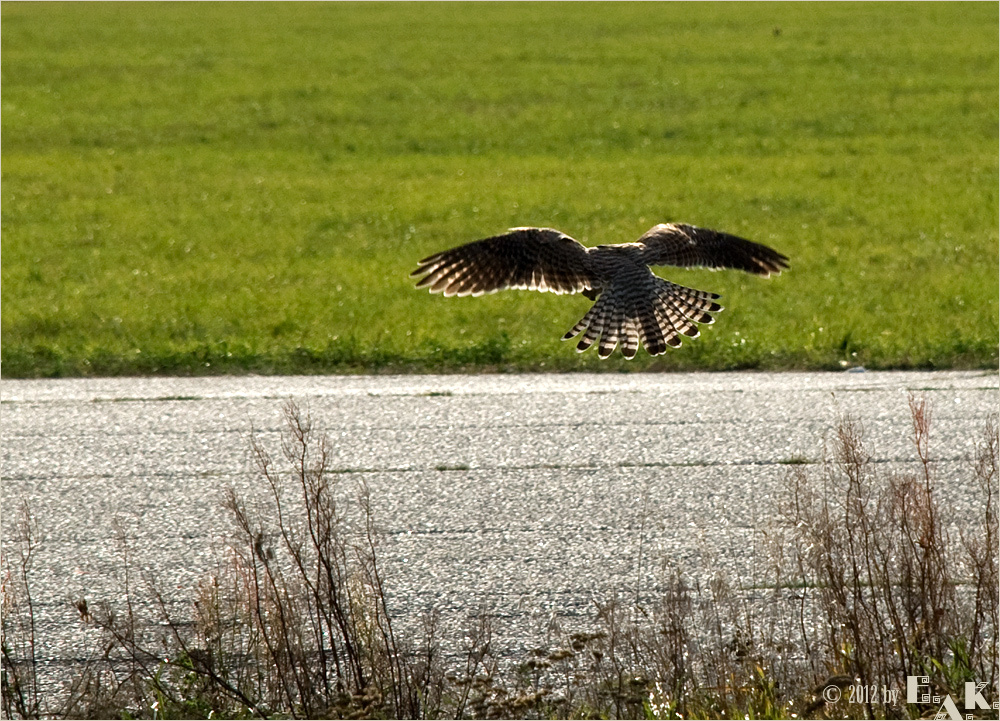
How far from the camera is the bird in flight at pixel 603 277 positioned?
17.4 ft

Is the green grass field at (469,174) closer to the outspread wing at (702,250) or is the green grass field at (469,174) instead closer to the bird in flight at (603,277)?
the outspread wing at (702,250)

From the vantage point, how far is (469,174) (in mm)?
20344

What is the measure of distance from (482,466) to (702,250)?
132 inches

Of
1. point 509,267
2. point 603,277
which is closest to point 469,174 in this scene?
point 509,267

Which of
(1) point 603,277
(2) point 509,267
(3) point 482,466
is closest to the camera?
(1) point 603,277

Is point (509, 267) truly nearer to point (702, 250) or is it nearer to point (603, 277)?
point (603, 277)

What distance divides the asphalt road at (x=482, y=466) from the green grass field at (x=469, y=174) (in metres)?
0.81

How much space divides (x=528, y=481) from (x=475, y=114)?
16.1 m

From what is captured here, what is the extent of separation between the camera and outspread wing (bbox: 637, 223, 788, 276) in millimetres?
5699

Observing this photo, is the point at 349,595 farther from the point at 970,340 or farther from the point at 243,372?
the point at 970,340

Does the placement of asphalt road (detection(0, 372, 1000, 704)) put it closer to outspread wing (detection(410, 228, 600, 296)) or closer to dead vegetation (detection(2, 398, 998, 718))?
dead vegetation (detection(2, 398, 998, 718))

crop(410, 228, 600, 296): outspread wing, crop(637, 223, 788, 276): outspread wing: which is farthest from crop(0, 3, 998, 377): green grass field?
crop(410, 228, 600, 296): outspread wing

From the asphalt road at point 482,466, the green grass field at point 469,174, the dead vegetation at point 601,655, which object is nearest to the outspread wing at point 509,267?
the dead vegetation at point 601,655

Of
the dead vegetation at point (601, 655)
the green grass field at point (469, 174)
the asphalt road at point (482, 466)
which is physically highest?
the green grass field at point (469, 174)
